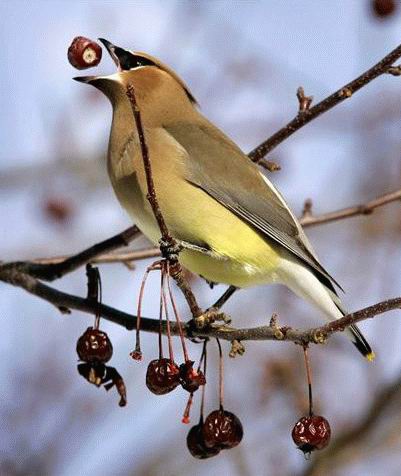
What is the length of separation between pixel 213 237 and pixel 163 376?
3.10 feet

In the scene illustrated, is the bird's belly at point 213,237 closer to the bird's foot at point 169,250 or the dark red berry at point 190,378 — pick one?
the bird's foot at point 169,250

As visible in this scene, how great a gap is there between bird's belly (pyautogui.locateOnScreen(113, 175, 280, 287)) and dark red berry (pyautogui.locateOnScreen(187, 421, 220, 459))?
0.79 m

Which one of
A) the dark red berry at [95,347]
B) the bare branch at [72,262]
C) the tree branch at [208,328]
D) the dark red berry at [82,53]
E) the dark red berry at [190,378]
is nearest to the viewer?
the tree branch at [208,328]

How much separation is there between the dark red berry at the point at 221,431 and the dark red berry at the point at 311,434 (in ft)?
0.75

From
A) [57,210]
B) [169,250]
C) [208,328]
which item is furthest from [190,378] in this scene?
[57,210]

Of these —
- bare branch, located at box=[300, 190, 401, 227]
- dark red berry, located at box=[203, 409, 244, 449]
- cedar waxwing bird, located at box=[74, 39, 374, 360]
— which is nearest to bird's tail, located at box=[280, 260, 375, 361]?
cedar waxwing bird, located at box=[74, 39, 374, 360]

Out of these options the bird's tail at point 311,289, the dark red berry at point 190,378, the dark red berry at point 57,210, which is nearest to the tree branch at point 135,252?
the bird's tail at point 311,289

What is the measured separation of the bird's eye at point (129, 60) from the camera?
421cm

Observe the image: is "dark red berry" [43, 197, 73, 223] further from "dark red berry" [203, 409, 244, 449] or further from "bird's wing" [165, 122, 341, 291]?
"dark red berry" [203, 409, 244, 449]

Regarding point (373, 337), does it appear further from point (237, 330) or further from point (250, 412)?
point (237, 330)

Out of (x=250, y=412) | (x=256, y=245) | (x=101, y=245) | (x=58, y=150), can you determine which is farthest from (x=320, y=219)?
(x=58, y=150)

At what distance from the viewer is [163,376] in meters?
2.87

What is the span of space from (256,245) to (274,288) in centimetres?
205

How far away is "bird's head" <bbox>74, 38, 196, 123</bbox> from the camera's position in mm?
4152
